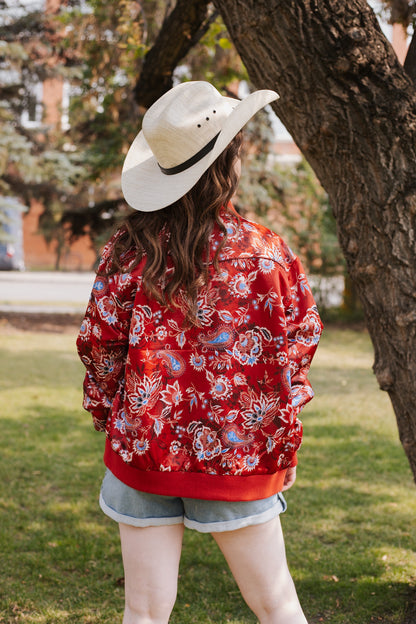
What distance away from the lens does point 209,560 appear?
3525mm

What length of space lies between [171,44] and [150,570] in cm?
398

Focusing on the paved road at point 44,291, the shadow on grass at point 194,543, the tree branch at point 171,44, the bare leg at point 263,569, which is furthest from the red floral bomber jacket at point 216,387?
the paved road at point 44,291

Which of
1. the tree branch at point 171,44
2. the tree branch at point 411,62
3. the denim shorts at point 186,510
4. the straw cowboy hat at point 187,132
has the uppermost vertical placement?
the tree branch at point 171,44

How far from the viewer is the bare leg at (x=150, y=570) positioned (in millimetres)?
1854

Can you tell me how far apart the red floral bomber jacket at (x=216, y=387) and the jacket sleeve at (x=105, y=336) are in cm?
5

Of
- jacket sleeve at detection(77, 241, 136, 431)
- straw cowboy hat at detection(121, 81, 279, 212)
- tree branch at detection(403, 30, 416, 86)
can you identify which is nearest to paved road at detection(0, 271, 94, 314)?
tree branch at detection(403, 30, 416, 86)

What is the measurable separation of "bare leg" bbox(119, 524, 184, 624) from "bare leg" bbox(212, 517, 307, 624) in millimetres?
148

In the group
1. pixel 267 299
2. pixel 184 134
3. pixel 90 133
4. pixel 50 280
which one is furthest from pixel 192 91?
pixel 50 280

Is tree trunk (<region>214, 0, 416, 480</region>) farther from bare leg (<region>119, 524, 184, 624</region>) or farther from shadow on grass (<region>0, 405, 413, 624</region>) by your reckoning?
bare leg (<region>119, 524, 184, 624</region>)

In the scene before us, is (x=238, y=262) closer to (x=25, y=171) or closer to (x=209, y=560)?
(x=209, y=560)

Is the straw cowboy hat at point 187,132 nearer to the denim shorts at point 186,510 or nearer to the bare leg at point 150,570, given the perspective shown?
the denim shorts at point 186,510

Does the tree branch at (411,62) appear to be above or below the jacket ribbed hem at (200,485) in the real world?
above

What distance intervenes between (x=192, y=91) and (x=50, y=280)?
858 inches

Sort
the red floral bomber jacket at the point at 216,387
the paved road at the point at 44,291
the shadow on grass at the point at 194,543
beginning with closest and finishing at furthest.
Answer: the red floral bomber jacket at the point at 216,387
the shadow on grass at the point at 194,543
the paved road at the point at 44,291
